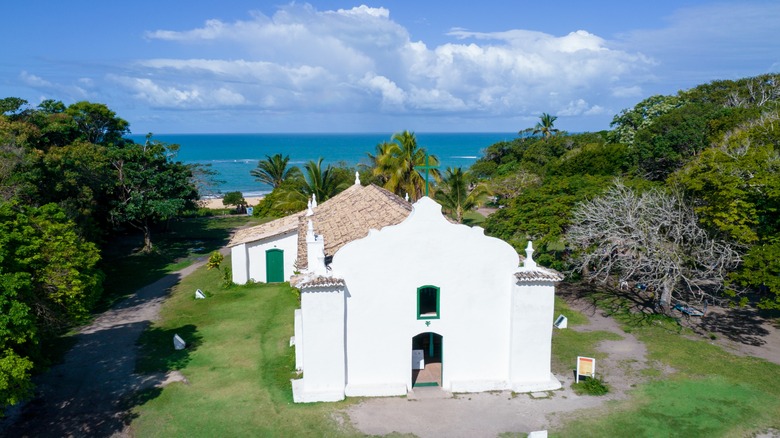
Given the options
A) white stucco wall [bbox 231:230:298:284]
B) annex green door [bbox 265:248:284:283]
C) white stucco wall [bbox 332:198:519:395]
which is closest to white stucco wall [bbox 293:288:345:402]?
white stucco wall [bbox 332:198:519:395]

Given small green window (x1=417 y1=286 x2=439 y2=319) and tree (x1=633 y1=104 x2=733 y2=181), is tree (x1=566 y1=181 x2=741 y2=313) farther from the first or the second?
tree (x1=633 y1=104 x2=733 y2=181)

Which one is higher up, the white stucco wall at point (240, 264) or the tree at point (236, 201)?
the tree at point (236, 201)

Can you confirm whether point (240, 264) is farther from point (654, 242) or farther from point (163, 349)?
point (654, 242)

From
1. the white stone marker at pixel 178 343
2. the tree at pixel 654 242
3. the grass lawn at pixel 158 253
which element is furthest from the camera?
the grass lawn at pixel 158 253

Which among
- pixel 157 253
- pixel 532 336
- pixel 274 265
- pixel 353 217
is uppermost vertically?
pixel 353 217

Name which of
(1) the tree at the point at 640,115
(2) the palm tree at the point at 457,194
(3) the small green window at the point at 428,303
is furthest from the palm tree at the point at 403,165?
(1) the tree at the point at 640,115

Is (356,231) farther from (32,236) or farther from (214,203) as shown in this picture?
(214,203)

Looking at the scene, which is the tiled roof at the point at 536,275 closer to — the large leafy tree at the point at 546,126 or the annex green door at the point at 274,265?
the annex green door at the point at 274,265

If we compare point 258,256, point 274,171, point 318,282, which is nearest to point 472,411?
point 318,282
